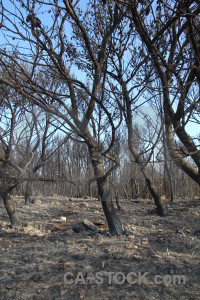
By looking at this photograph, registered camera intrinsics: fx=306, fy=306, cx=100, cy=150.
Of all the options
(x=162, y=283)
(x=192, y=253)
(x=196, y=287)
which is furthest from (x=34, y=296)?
(x=192, y=253)

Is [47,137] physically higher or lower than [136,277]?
higher

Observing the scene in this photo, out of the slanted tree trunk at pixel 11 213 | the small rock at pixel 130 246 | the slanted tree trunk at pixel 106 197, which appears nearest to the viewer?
the small rock at pixel 130 246

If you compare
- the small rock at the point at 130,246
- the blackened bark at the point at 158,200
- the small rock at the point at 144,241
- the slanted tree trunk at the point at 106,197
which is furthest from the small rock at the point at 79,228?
the blackened bark at the point at 158,200

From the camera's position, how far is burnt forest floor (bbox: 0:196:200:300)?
3002mm

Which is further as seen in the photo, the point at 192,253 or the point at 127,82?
the point at 127,82

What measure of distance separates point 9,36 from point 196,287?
4215 millimetres

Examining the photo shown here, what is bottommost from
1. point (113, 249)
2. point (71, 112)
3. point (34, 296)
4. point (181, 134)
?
point (34, 296)

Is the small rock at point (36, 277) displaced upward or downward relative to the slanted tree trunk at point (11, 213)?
downward

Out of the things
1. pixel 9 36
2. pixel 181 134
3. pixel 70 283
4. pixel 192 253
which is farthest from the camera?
pixel 9 36

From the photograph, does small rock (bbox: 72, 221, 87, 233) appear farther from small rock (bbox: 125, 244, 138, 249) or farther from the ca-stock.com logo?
the ca-stock.com logo

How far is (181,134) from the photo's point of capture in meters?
4.28

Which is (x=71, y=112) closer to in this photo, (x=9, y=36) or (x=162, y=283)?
(x=9, y=36)

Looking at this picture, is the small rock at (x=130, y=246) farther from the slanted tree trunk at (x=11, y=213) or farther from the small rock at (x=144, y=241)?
the slanted tree trunk at (x=11, y=213)

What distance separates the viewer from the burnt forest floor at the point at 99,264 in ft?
9.85
